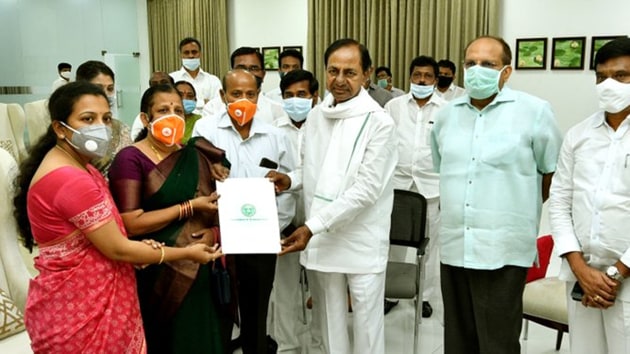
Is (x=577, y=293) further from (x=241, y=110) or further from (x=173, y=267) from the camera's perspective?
(x=241, y=110)

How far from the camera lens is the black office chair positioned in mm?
2816

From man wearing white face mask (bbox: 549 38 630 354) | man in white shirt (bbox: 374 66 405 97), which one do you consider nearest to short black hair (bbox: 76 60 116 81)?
man wearing white face mask (bbox: 549 38 630 354)

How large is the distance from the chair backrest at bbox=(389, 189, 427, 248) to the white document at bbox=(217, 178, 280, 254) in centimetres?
109

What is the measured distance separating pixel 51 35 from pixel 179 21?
2.18m

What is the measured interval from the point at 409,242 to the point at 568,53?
4622 mm

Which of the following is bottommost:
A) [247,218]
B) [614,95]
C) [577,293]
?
[577,293]

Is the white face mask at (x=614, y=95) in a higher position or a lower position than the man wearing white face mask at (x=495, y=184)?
higher

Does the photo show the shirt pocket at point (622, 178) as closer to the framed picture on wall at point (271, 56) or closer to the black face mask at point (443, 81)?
the black face mask at point (443, 81)

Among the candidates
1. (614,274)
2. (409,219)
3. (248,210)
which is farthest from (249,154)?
(614,274)

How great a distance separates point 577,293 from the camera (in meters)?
1.94

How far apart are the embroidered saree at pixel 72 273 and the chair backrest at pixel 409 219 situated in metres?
1.69

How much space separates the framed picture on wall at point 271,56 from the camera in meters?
8.96

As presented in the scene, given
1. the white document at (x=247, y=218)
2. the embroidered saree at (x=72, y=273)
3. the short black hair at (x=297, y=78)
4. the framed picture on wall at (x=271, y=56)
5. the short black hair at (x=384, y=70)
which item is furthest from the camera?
the framed picture on wall at (x=271, y=56)

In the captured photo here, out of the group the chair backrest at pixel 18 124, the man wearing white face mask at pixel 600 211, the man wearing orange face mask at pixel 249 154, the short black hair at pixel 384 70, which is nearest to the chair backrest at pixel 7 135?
the chair backrest at pixel 18 124
